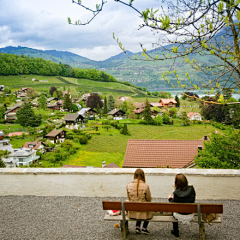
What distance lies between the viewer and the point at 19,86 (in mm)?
62656

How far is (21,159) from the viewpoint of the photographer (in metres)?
27.7

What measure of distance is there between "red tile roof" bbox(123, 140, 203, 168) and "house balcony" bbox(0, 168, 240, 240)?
981 centimetres

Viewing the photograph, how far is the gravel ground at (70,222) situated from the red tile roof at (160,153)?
Result: 996 cm

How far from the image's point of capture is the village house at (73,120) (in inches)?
1795

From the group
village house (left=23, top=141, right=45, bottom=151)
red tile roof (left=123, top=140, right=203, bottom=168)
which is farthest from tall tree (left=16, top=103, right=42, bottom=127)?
red tile roof (left=123, top=140, right=203, bottom=168)

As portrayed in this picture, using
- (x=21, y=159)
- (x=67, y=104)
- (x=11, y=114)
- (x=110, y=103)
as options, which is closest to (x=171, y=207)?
(x=21, y=159)

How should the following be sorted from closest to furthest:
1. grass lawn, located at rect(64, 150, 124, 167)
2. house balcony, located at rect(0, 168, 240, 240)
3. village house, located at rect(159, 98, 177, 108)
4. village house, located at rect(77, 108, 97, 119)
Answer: house balcony, located at rect(0, 168, 240, 240)
grass lawn, located at rect(64, 150, 124, 167)
village house, located at rect(77, 108, 97, 119)
village house, located at rect(159, 98, 177, 108)

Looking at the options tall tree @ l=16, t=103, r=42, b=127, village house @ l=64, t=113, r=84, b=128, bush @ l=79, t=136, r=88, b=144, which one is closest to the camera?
bush @ l=79, t=136, r=88, b=144

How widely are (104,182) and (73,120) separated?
4388cm

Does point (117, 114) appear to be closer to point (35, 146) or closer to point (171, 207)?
point (35, 146)

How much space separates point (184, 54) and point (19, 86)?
218ft

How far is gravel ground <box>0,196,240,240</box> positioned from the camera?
2.59m

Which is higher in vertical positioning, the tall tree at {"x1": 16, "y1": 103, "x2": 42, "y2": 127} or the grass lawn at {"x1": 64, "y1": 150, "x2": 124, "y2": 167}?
the tall tree at {"x1": 16, "y1": 103, "x2": 42, "y2": 127}

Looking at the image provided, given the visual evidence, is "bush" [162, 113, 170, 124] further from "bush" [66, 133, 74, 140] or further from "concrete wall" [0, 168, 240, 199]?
"concrete wall" [0, 168, 240, 199]
